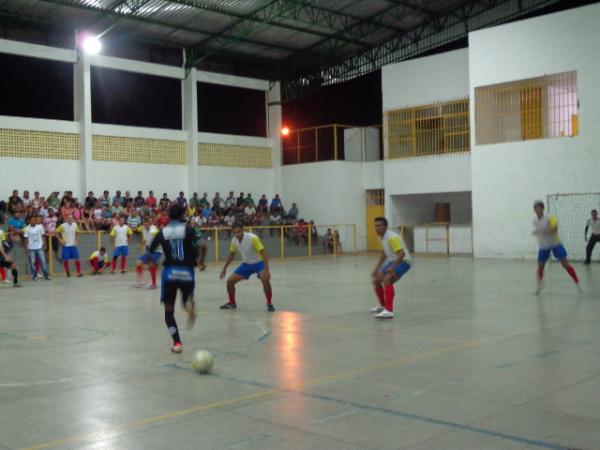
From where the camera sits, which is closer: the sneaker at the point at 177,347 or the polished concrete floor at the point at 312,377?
the polished concrete floor at the point at 312,377

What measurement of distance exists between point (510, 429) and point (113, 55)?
29.6 metres

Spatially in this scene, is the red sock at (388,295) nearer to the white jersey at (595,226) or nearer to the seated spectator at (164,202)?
the white jersey at (595,226)

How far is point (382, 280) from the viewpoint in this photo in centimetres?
1146

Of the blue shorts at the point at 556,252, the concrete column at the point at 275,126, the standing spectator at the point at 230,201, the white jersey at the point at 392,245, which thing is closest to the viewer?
the white jersey at the point at 392,245

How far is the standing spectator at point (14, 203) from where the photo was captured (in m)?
24.7

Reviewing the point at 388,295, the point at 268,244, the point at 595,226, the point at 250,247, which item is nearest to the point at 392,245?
the point at 388,295

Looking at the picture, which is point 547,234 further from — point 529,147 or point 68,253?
point 68,253

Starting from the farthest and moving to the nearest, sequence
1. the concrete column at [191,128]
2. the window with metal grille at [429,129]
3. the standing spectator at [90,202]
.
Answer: the concrete column at [191,128] < the window with metal grille at [429,129] < the standing spectator at [90,202]

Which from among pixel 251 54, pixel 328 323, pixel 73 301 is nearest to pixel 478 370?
pixel 328 323

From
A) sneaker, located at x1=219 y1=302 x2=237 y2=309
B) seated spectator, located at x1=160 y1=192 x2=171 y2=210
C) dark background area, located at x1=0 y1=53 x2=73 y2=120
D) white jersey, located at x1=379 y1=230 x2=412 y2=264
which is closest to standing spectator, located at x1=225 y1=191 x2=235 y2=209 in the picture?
seated spectator, located at x1=160 y1=192 x2=171 y2=210

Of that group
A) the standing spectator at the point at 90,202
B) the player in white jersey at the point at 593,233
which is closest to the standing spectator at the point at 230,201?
the standing spectator at the point at 90,202

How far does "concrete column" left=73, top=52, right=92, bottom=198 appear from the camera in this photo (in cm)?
2970

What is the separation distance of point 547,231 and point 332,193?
69.5 ft

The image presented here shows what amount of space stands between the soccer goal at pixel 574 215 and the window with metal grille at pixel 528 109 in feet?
7.73
